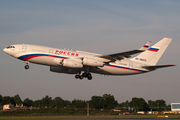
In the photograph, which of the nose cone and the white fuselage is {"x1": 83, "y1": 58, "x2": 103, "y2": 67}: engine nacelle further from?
the nose cone

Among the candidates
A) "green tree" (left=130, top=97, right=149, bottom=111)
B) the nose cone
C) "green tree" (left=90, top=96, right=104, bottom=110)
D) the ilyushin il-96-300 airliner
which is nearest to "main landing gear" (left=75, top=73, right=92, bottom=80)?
the ilyushin il-96-300 airliner

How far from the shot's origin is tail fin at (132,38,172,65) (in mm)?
51281

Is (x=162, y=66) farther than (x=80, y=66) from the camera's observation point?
Yes

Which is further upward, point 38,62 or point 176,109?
point 38,62

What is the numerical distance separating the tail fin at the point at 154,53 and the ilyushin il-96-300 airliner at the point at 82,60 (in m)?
0.46

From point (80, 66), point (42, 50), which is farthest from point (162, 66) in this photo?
point (42, 50)

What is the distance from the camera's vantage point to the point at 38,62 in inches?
1700

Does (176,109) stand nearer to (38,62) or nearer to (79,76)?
(79,76)

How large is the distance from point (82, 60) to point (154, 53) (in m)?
17.3

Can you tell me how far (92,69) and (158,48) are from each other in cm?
1610

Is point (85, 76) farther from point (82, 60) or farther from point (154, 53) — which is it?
point (154, 53)

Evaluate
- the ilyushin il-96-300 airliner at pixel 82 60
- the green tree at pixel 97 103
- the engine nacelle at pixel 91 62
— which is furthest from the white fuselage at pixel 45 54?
the green tree at pixel 97 103

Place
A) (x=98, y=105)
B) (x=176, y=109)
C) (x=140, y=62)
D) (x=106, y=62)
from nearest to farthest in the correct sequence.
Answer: (x=106, y=62) → (x=140, y=62) → (x=176, y=109) → (x=98, y=105)

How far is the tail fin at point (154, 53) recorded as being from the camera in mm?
51281
